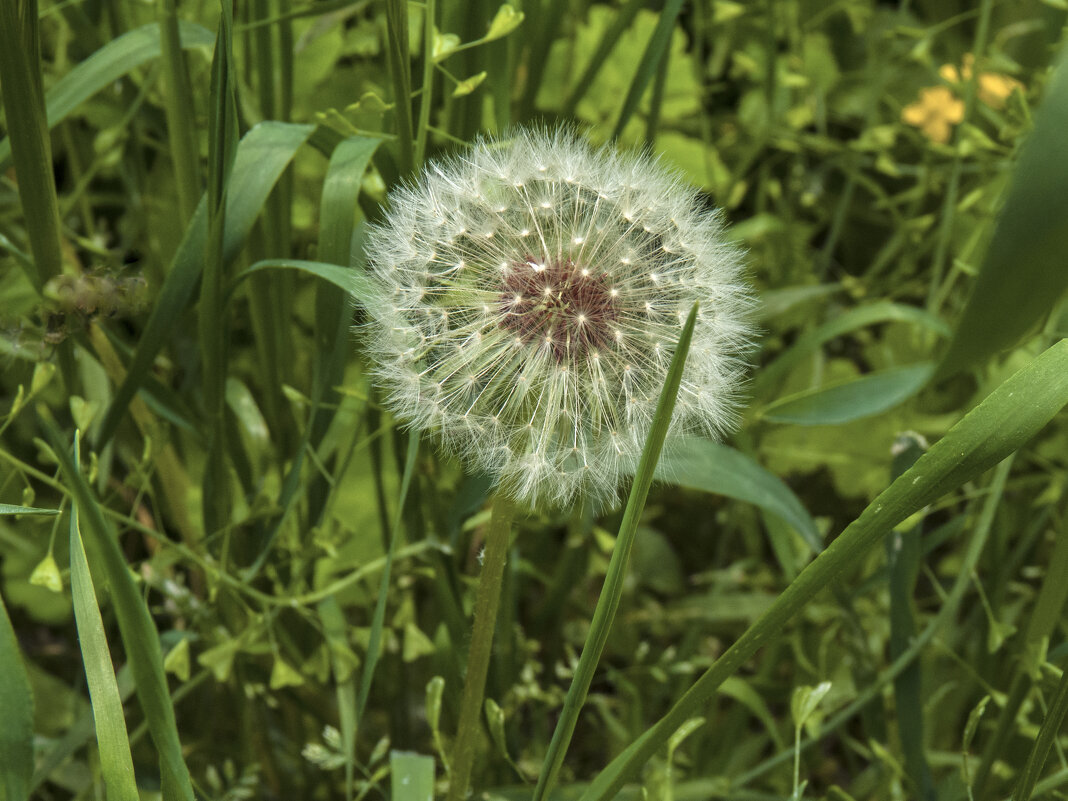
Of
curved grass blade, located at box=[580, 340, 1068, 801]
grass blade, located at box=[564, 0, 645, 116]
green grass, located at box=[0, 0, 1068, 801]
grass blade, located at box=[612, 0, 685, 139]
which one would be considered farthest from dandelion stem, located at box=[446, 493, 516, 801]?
grass blade, located at box=[564, 0, 645, 116]

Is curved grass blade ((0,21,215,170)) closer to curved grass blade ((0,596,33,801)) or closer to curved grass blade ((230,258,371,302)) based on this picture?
curved grass blade ((230,258,371,302))

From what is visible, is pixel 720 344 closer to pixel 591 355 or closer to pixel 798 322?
pixel 591 355

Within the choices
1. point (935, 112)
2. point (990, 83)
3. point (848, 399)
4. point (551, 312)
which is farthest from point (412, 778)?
point (990, 83)

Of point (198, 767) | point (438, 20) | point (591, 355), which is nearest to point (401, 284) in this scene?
point (591, 355)

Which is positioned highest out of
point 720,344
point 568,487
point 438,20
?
point 438,20

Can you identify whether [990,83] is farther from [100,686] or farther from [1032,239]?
[100,686]

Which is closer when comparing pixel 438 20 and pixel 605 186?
pixel 605 186

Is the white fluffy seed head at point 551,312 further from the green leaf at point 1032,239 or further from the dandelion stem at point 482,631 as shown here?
the green leaf at point 1032,239

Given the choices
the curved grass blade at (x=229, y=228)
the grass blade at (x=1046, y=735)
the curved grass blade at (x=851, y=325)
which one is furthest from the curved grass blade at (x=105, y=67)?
the grass blade at (x=1046, y=735)
